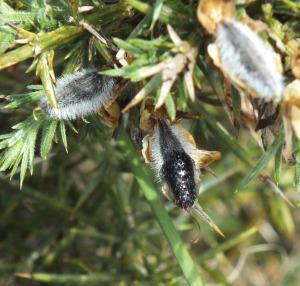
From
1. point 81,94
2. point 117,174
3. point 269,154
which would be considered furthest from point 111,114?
point 117,174

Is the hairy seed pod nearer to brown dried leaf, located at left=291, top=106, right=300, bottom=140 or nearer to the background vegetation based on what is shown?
the background vegetation

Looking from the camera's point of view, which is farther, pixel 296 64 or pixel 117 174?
pixel 117 174

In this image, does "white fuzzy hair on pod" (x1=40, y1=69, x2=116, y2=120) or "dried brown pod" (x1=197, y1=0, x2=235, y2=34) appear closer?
"dried brown pod" (x1=197, y1=0, x2=235, y2=34)

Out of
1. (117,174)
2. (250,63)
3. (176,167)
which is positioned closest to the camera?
(250,63)

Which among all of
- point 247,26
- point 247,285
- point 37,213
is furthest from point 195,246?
point 247,26

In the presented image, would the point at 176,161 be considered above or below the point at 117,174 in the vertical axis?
above

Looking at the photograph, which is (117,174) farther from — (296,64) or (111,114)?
(296,64)

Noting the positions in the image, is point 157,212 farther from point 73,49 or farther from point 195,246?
point 195,246

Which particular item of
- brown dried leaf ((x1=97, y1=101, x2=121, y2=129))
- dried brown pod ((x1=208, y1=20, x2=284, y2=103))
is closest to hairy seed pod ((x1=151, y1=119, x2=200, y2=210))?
brown dried leaf ((x1=97, y1=101, x2=121, y2=129))
